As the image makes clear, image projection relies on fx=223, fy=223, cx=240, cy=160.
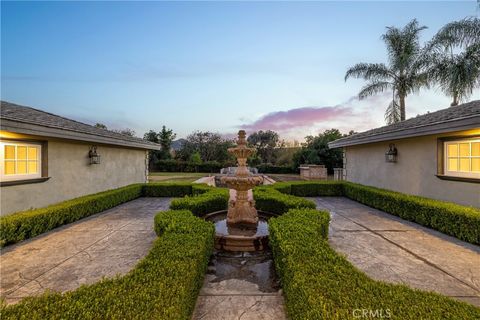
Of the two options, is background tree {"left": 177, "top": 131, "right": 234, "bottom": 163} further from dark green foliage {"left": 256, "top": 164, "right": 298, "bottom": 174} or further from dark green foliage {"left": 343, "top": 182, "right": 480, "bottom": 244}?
dark green foliage {"left": 343, "top": 182, "right": 480, "bottom": 244}

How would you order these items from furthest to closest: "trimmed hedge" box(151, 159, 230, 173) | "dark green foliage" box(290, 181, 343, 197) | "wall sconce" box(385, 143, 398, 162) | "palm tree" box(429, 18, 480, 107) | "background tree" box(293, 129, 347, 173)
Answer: "trimmed hedge" box(151, 159, 230, 173)
"background tree" box(293, 129, 347, 173)
"palm tree" box(429, 18, 480, 107)
"dark green foliage" box(290, 181, 343, 197)
"wall sconce" box(385, 143, 398, 162)

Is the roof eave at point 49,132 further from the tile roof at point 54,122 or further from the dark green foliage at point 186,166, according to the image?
the dark green foliage at point 186,166

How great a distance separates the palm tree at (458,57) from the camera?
12016 mm

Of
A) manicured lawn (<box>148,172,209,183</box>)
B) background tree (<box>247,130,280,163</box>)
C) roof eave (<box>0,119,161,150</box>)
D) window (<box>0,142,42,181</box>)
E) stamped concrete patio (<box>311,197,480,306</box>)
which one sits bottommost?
stamped concrete patio (<box>311,197,480,306</box>)

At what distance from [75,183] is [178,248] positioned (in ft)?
22.1

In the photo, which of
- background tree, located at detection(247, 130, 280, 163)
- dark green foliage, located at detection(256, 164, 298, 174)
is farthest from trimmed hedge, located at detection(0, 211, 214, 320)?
background tree, located at detection(247, 130, 280, 163)

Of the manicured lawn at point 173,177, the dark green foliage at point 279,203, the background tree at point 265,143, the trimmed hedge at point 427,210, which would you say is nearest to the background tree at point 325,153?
the background tree at point 265,143

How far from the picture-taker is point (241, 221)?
5.66 metres

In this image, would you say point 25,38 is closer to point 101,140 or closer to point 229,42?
point 101,140

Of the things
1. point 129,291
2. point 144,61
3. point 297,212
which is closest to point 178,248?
point 129,291

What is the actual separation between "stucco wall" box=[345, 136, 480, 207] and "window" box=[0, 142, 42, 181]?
11718 millimetres

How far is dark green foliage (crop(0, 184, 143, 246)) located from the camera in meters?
4.59

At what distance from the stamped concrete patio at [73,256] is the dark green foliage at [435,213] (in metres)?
6.74

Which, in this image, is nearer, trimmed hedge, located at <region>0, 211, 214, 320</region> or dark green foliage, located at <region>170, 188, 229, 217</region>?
trimmed hedge, located at <region>0, 211, 214, 320</region>
